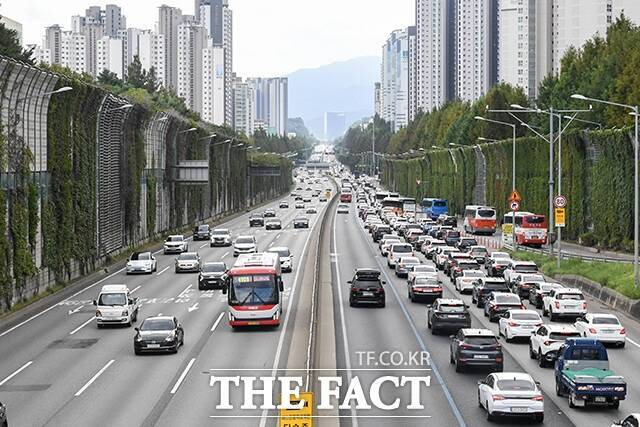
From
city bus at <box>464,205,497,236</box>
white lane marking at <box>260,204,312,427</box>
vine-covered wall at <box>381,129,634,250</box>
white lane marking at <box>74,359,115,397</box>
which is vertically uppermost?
vine-covered wall at <box>381,129,634,250</box>

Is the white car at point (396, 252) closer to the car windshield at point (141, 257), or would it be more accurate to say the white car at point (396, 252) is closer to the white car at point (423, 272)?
the white car at point (423, 272)

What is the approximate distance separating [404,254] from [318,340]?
113 ft

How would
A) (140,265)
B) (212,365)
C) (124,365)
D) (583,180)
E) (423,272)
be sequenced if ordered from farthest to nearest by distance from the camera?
(583,180) → (140,265) → (423,272) → (124,365) → (212,365)

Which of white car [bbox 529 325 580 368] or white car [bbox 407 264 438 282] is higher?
white car [bbox 407 264 438 282]

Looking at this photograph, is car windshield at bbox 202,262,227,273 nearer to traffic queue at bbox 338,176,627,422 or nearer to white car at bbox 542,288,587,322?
traffic queue at bbox 338,176,627,422

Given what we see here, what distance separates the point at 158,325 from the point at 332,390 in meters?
10.5

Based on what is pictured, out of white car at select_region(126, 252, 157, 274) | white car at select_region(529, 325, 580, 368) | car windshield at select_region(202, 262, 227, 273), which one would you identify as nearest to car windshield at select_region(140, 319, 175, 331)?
white car at select_region(529, 325, 580, 368)

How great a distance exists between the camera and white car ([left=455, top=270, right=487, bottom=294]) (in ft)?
192

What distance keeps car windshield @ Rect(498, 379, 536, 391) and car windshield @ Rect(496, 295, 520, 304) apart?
20100 mm

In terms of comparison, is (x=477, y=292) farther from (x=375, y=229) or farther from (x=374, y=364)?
(x=375, y=229)

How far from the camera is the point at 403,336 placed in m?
42.1

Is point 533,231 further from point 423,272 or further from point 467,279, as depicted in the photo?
point 423,272

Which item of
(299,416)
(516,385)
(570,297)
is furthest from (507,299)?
(299,416)

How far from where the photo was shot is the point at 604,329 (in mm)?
39594
